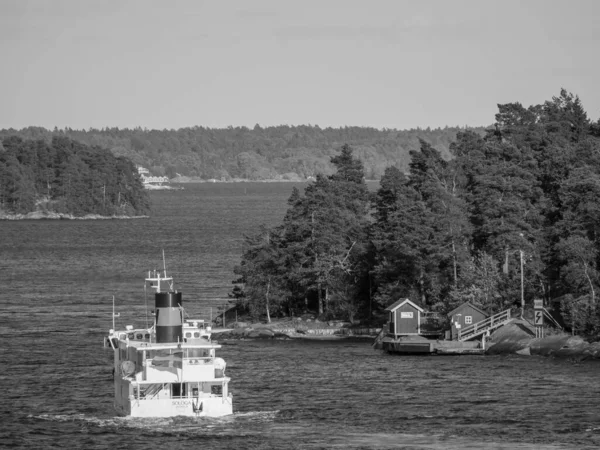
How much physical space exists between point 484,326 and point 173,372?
3908cm

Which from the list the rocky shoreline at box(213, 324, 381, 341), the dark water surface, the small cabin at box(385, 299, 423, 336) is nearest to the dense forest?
the rocky shoreline at box(213, 324, 381, 341)

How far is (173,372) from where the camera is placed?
171 feet

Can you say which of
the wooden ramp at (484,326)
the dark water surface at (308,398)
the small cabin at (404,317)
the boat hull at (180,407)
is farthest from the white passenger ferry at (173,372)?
the wooden ramp at (484,326)

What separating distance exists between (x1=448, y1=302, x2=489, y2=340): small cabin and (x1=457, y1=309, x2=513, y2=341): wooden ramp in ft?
1.40

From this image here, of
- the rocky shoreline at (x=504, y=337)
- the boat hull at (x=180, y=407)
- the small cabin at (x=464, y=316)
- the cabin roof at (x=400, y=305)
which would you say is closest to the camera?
the boat hull at (x=180, y=407)

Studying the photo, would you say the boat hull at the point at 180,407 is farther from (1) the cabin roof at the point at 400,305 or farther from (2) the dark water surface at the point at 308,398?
(1) the cabin roof at the point at 400,305

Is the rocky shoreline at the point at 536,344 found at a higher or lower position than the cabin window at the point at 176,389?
higher

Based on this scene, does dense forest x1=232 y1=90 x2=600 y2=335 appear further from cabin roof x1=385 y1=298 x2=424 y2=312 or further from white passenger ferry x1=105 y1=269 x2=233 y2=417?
white passenger ferry x1=105 y1=269 x2=233 y2=417

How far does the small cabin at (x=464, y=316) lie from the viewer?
8712cm

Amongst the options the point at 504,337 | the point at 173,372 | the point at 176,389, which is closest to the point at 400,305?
the point at 504,337

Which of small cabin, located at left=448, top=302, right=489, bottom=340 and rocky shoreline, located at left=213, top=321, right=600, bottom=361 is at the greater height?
small cabin, located at left=448, top=302, right=489, bottom=340

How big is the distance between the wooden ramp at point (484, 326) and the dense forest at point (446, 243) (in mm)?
2120

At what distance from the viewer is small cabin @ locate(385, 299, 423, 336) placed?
87500 mm

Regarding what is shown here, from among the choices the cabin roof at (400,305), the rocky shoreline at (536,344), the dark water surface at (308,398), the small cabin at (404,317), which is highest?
the cabin roof at (400,305)
